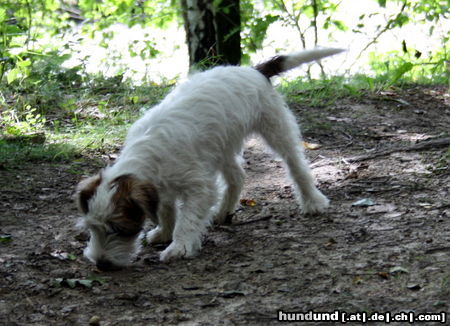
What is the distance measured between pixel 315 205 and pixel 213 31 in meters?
4.25

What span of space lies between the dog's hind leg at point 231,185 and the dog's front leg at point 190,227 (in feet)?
2.19

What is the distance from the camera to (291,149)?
539 centimetres

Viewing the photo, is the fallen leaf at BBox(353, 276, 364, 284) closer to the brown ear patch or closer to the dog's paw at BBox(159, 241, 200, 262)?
the dog's paw at BBox(159, 241, 200, 262)

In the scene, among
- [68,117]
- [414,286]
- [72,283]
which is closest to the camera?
[414,286]

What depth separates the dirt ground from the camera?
11.3ft

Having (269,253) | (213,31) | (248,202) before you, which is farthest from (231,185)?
(213,31)

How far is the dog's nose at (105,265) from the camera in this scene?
3982 millimetres

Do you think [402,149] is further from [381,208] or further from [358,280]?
[358,280]

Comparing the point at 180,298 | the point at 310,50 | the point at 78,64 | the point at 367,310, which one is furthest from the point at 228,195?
the point at 78,64

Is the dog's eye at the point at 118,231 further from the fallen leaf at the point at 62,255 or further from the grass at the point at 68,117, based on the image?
the grass at the point at 68,117

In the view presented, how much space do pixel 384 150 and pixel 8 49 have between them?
4.52 m

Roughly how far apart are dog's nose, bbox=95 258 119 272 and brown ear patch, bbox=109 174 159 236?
0.66 ft

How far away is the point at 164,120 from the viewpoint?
179 inches

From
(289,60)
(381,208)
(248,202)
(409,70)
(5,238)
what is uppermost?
(289,60)
